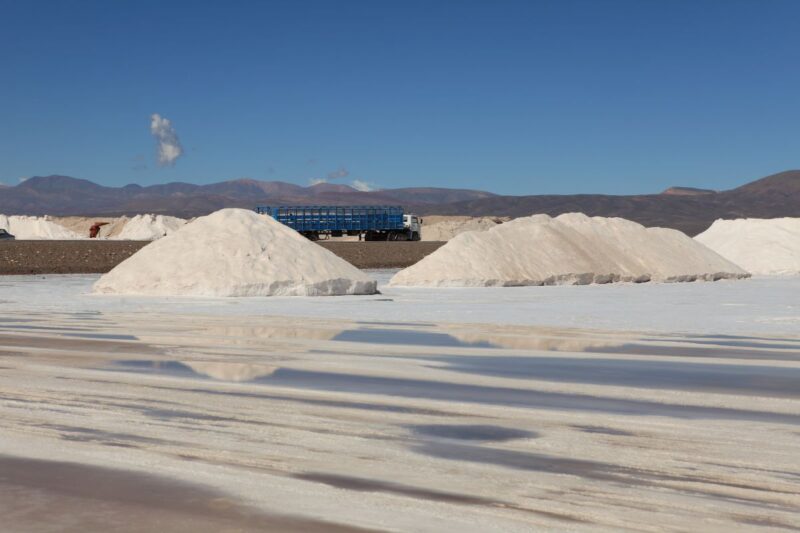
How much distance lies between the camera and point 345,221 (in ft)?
213

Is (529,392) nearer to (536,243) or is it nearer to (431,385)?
(431,385)

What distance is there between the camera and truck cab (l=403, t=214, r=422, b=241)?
68.0 m

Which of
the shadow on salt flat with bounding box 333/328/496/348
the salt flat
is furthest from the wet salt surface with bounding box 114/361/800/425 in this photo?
the shadow on salt flat with bounding box 333/328/496/348

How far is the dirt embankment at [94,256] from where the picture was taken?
1521 inches

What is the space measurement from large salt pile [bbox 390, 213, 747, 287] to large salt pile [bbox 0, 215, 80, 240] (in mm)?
64240

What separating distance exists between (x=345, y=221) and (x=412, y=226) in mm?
5585

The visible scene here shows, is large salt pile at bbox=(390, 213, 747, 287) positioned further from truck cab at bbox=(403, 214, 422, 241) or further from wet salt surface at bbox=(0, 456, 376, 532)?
truck cab at bbox=(403, 214, 422, 241)

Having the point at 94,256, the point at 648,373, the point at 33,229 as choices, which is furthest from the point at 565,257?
the point at 33,229

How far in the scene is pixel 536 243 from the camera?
31.2m

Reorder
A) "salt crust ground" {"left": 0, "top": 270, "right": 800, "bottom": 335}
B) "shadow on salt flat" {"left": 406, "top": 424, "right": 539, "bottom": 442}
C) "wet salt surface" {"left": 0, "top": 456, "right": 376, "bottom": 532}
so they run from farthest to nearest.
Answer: "salt crust ground" {"left": 0, "top": 270, "right": 800, "bottom": 335} → "shadow on salt flat" {"left": 406, "top": 424, "right": 539, "bottom": 442} → "wet salt surface" {"left": 0, "top": 456, "right": 376, "bottom": 532}

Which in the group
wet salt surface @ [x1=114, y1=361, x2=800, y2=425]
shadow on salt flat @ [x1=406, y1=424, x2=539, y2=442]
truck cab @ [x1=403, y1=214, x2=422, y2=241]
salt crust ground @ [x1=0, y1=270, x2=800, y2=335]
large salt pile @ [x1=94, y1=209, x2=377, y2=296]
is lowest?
shadow on salt flat @ [x1=406, y1=424, x2=539, y2=442]

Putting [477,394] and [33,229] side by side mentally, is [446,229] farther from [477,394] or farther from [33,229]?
[477,394]

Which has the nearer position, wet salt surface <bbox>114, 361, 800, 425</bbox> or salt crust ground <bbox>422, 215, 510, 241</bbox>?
wet salt surface <bbox>114, 361, 800, 425</bbox>

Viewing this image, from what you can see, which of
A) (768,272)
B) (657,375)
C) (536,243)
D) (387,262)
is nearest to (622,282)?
(536,243)
